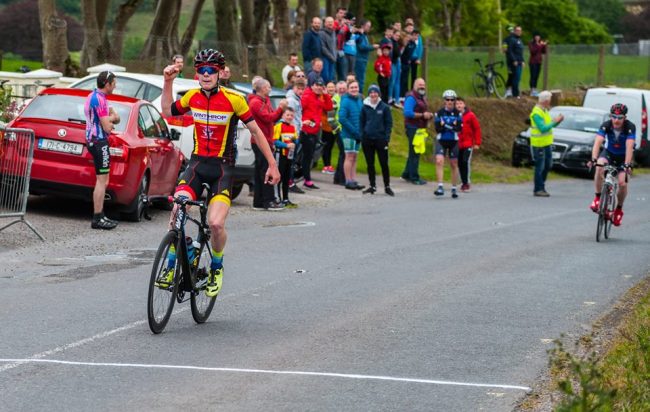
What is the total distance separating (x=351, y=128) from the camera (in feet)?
86.6

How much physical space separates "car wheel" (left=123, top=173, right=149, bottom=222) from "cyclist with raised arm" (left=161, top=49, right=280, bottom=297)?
743 centimetres

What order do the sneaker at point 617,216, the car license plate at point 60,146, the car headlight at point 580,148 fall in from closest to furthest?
the car license plate at point 60,146 → the sneaker at point 617,216 → the car headlight at point 580,148

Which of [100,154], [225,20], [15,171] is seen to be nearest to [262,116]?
[100,154]

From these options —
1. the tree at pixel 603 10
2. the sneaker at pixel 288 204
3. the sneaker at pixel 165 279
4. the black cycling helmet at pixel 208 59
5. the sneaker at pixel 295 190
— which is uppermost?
the black cycling helmet at pixel 208 59

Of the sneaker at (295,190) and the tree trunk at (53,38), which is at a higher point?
the tree trunk at (53,38)

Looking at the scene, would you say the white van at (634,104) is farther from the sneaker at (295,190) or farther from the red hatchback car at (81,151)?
the red hatchback car at (81,151)

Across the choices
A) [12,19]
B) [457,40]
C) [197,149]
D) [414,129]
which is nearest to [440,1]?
[457,40]

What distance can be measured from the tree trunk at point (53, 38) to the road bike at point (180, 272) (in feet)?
65.2

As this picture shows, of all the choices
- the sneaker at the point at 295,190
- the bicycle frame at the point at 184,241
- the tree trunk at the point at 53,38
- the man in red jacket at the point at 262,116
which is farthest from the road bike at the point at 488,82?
the bicycle frame at the point at 184,241

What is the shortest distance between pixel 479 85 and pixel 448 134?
1656 centimetres

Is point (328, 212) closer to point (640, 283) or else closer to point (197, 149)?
point (640, 283)

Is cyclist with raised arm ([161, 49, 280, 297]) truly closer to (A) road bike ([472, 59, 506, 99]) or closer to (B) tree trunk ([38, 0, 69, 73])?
(B) tree trunk ([38, 0, 69, 73])

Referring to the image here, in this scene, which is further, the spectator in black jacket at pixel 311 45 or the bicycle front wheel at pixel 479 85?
the bicycle front wheel at pixel 479 85

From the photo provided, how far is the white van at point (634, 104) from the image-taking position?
3844 centimetres
